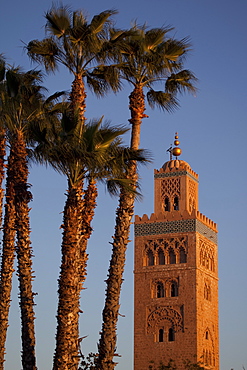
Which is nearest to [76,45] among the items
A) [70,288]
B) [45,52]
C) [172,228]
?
[45,52]

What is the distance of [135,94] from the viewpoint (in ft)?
69.6

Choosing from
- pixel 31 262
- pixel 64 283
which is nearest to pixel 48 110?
pixel 31 262

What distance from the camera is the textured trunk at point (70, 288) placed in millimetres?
17516

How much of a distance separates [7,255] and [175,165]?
22.0 metres

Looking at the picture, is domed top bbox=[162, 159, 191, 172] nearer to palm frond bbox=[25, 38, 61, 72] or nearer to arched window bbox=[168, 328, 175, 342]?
arched window bbox=[168, 328, 175, 342]

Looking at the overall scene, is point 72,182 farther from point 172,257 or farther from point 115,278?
point 172,257

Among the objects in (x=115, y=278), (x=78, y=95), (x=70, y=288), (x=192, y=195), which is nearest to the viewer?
(x=70, y=288)

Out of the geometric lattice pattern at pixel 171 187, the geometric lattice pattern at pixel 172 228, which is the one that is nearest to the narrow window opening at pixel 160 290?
the geometric lattice pattern at pixel 172 228

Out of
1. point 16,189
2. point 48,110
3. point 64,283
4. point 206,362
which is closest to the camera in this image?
point 64,283

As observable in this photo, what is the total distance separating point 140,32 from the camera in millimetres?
20906

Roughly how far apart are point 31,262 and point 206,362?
20732 mm

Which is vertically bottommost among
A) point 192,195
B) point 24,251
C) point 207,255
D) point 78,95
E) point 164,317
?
point 24,251

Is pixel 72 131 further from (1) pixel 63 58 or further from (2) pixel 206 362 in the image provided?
(2) pixel 206 362

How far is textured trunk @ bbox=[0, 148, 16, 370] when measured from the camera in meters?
20.5
